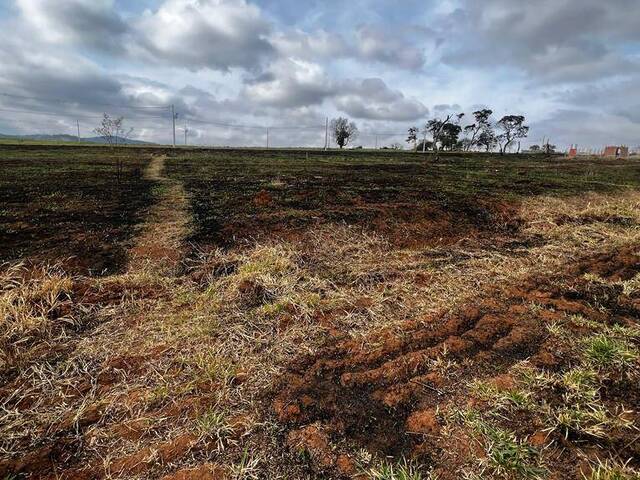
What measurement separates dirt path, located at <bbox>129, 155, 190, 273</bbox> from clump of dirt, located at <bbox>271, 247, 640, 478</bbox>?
11.7 ft

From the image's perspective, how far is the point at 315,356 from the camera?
3502mm

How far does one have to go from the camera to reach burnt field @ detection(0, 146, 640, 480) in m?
2.42

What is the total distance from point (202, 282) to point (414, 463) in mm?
3814

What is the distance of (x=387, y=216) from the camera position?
29.3 feet

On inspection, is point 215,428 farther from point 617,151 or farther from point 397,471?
point 617,151

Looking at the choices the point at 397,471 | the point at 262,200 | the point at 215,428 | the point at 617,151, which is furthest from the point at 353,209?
the point at 617,151

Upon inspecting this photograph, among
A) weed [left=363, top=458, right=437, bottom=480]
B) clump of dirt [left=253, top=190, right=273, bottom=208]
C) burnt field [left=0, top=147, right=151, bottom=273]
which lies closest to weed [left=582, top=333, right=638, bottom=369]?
weed [left=363, top=458, right=437, bottom=480]

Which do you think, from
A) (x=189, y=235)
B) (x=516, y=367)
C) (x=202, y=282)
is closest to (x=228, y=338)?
(x=202, y=282)

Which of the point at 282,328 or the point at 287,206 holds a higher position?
the point at 287,206

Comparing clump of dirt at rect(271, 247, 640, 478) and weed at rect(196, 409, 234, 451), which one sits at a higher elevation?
clump of dirt at rect(271, 247, 640, 478)

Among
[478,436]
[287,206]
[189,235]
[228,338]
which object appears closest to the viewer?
[478,436]

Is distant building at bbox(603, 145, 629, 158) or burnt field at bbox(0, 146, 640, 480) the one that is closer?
burnt field at bbox(0, 146, 640, 480)

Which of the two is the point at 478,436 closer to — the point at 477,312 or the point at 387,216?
the point at 477,312

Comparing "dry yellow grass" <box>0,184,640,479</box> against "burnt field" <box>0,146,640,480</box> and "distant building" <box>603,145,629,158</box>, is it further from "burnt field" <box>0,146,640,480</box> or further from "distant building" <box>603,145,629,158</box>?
"distant building" <box>603,145,629,158</box>
